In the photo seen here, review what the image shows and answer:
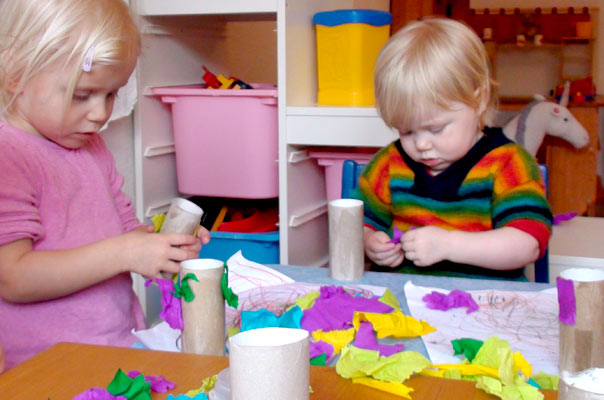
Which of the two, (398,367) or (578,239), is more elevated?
(398,367)

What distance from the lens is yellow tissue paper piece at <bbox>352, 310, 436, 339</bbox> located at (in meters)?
0.73

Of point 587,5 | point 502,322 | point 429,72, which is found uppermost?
point 587,5

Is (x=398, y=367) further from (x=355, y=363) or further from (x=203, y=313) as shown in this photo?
(x=203, y=313)

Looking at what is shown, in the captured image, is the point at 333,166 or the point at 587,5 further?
the point at 587,5

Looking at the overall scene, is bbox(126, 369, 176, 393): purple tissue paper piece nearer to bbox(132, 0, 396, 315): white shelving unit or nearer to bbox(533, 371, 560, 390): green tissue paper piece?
bbox(533, 371, 560, 390): green tissue paper piece

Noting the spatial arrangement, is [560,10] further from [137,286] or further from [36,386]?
[36,386]

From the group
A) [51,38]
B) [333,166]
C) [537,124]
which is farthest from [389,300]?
[537,124]

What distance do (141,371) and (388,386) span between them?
0.21 meters

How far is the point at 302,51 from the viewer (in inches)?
71.7

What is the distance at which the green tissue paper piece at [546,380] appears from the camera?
618 mm

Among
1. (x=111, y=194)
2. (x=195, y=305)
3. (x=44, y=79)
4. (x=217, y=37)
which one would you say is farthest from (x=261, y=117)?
(x=195, y=305)

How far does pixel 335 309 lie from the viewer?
788mm

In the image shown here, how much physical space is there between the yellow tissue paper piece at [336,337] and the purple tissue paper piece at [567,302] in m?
0.21

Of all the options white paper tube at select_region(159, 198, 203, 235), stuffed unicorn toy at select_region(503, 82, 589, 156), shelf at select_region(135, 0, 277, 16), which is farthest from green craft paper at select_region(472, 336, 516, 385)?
stuffed unicorn toy at select_region(503, 82, 589, 156)
